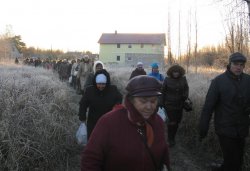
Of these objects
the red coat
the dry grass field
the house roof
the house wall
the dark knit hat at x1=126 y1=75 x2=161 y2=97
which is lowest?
the dry grass field

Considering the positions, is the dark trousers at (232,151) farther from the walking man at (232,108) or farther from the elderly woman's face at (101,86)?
the elderly woman's face at (101,86)

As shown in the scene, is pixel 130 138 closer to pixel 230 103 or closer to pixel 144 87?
pixel 144 87

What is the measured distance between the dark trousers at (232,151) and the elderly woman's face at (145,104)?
2.49 metres

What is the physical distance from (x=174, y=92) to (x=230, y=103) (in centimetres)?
274

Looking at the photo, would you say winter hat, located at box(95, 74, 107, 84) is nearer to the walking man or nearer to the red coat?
the walking man

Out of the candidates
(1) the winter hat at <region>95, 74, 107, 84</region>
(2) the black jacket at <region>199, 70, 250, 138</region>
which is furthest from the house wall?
(2) the black jacket at <region>199, 70, 250, 138</region>

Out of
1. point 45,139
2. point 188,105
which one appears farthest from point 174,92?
point 45,139

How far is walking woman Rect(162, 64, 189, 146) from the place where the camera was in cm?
732

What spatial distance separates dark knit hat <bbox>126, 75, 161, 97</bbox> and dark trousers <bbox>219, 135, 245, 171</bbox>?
99.7 inches

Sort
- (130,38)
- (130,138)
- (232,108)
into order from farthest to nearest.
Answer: (130,38), (232,108), (130,138)

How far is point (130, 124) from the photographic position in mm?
2543

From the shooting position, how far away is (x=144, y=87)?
251 cm

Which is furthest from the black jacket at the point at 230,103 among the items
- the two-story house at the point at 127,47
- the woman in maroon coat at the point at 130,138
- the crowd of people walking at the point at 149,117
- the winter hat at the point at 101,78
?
the two-story house at the point at 127,47

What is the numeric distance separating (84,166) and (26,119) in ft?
11.5
